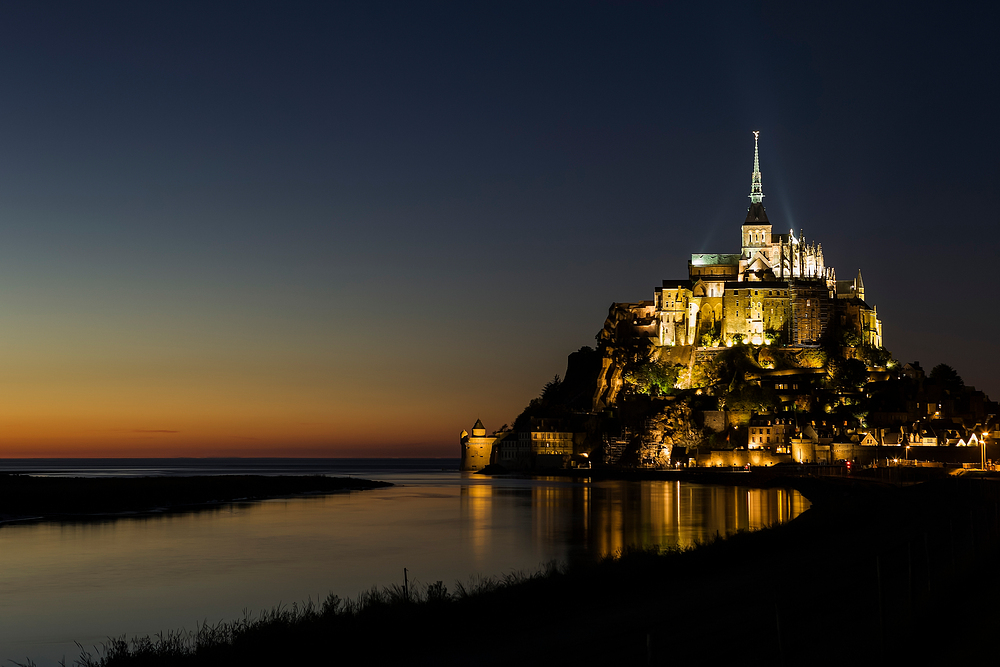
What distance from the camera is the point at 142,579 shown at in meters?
25.6

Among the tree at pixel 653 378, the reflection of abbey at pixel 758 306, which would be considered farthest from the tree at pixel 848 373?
the tree at pixel 653 378

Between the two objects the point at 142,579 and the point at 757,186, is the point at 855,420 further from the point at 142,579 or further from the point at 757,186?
the point at 142,579

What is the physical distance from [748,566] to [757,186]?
118880mm

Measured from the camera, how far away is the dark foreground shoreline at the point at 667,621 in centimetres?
1198

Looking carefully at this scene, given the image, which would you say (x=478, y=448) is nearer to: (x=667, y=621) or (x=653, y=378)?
(x=653, y=378)

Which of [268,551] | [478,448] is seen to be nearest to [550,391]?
[478,448]

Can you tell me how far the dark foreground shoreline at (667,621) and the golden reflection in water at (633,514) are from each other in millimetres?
7819

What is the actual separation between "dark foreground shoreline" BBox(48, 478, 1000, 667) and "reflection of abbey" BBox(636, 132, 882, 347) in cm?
9044

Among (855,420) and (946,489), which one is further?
(855,420)

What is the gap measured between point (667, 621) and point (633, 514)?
117 ft

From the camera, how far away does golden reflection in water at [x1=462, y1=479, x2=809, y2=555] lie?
3638 centimetres

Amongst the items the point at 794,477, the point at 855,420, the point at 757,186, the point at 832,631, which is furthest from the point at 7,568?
the point at 757,186

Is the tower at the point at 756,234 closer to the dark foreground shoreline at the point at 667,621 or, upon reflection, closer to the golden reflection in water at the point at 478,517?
the golden reflection in water at the point at 478,517

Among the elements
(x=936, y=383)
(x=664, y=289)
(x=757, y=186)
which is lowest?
(x=936, y=383)
